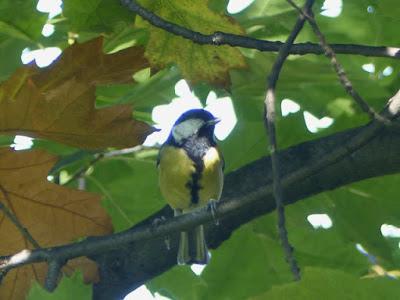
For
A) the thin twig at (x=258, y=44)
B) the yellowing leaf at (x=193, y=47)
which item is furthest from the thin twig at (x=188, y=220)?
the yellowing leaf at (x=193, y=47)

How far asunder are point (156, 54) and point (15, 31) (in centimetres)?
63

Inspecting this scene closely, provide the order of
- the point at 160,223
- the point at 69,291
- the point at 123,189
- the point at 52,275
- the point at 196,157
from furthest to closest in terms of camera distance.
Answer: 1. the point at 196,157
2. the point at 123,189
3. the point at 160,223
4. the point at 52,275
5. the point at 69,291

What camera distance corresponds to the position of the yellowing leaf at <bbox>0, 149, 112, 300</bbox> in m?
2.75

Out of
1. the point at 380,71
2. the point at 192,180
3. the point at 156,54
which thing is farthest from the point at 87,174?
the point at 380,71

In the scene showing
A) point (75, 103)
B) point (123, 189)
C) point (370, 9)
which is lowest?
point (75, 103)

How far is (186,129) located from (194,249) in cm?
94

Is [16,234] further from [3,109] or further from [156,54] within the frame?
[156,54]

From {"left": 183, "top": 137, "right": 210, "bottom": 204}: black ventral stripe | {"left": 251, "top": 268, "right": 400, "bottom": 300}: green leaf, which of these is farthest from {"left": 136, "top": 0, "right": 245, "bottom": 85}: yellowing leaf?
{"left": 251, "top": 268, "right": 400, "bottom": 300}: green leaf

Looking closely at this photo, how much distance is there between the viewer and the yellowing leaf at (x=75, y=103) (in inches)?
98.0

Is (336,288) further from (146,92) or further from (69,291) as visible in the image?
(146,92)

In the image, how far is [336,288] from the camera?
4.22ft

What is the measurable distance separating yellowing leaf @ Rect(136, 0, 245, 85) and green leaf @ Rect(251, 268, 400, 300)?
60.8 inches

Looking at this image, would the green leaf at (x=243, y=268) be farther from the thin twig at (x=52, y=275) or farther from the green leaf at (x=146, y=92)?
the thin twig at (x=52, y=275)

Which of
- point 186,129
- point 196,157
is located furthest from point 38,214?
point 186,129
